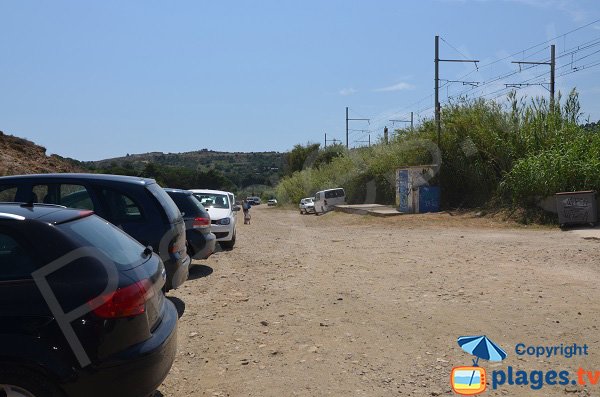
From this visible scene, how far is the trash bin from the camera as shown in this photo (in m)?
18.7

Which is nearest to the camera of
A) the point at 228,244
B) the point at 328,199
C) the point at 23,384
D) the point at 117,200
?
the point at 23,384

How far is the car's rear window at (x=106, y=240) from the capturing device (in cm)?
396

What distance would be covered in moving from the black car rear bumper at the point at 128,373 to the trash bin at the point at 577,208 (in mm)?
17682

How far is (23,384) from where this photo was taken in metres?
3.46

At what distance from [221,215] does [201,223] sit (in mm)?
3996

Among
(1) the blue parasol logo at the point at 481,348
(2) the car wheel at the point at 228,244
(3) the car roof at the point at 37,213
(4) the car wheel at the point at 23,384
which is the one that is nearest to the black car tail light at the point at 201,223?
(2) the car wheel at the point at 228,244

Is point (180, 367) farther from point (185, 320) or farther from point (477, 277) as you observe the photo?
point (477, 277)

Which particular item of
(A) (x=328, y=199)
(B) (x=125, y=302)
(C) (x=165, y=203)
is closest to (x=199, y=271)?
(C) (x=165, y=203)

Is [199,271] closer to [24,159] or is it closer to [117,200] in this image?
[117,200]

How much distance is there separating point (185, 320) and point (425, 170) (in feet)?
78.2

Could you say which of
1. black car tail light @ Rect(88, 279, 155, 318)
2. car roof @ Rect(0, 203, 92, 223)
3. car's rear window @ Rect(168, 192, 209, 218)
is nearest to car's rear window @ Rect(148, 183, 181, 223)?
car's rear window @ Rect(168, 192, 209, 218)

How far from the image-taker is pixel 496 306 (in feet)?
24.6

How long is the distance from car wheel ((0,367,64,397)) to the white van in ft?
130

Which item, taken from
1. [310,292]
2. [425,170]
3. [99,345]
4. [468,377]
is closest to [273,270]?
[310,292]
